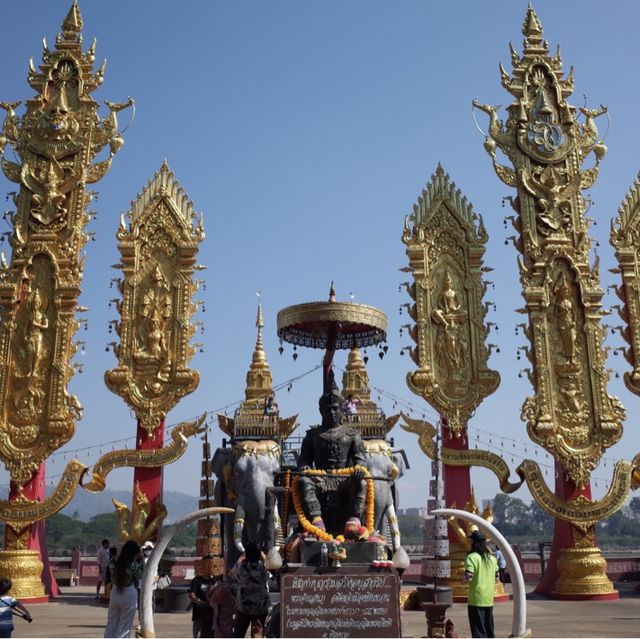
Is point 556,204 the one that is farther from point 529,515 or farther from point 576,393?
point 529,515

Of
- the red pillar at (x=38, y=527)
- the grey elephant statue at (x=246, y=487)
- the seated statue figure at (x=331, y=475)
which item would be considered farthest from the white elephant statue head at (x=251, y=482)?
the red pillar at (x=38, y=527)

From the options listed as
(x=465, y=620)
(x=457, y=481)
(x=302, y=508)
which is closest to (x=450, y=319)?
(x=457, y=481)

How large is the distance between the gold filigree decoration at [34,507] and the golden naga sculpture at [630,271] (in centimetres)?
1360

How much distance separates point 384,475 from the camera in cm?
1531

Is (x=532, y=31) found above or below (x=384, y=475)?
above

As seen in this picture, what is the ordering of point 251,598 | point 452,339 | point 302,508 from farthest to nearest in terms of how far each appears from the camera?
point 452,339
point 302,508
point 251,598

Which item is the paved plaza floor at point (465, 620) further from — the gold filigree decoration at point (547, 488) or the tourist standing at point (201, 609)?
the tourist standing at point (201, 609)

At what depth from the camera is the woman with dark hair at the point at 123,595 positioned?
728cm

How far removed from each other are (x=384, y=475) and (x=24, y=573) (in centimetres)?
827

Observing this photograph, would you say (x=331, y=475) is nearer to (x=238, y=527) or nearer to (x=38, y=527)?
(x=238, y=527)

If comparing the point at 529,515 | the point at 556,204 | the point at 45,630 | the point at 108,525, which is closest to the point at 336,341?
the point at 556,204

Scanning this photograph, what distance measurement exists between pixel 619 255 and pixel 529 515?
10095cm

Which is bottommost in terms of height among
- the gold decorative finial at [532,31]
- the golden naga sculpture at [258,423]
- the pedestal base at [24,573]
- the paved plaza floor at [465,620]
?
the paved plaza floor at [465,620]

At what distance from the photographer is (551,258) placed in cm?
1827
